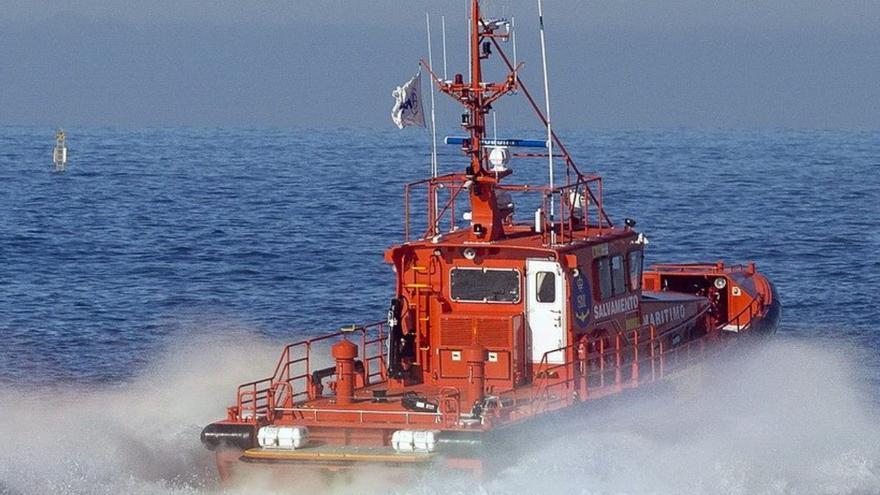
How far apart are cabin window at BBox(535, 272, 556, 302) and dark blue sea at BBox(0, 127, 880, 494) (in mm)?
1914

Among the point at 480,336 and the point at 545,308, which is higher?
the point at 545,308

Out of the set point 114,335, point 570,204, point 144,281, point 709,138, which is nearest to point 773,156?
point 709,138

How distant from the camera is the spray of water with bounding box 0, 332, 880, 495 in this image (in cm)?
2542

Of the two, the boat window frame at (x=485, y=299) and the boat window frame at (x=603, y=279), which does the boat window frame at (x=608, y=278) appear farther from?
the boat window frame at (x=485, y=299)

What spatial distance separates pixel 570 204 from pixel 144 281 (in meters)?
24.2

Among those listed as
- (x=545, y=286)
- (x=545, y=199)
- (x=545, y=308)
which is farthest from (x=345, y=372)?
(x=545, y=199)

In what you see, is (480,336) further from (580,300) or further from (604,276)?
(604,276)

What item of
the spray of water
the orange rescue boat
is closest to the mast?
the orange rescue boat

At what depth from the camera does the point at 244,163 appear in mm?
105875

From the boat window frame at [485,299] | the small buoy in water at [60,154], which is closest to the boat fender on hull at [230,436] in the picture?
the boat window frame at [485,299]

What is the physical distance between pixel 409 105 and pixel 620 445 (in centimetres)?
614

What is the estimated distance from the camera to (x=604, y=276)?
28641 millimetres

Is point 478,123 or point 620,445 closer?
point 620,445

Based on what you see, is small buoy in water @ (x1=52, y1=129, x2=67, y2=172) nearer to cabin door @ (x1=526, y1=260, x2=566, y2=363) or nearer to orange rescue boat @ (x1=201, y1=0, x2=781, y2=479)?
orange rescue boat @ (x1=201, y1=0, x2=781, y2=479)
